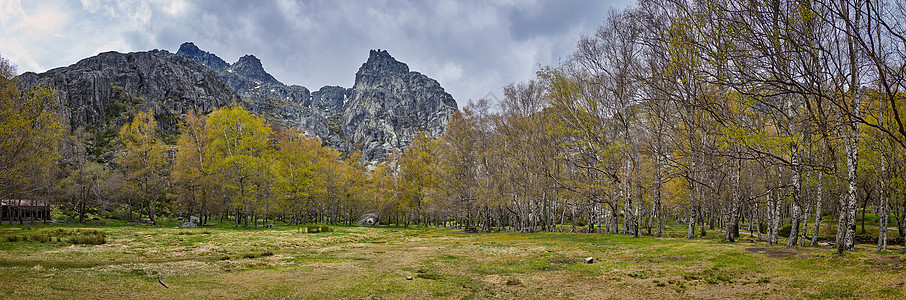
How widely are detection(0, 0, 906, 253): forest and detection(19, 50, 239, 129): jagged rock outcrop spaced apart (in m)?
84.5

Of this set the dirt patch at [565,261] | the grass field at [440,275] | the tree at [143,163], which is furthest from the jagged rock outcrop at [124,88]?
the dirt patch at [565,261]

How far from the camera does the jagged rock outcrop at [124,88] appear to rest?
411 ft

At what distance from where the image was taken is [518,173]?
40562 millimetres

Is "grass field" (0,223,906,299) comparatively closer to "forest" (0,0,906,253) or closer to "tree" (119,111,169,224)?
"forest" (0,0,906,253)

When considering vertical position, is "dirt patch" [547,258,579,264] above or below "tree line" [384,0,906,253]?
below

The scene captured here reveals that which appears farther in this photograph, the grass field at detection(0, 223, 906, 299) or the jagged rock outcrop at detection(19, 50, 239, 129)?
the jagged rock outcrop at detection(19, 50, 239, 129)

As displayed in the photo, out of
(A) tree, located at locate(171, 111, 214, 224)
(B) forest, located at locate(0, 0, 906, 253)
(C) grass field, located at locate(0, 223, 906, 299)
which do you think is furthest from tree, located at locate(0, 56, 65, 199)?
(A) tree, located at locate(171, 111, 214, 224)

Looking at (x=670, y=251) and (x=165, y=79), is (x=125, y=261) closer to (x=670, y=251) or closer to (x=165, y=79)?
(x=670, y=251)

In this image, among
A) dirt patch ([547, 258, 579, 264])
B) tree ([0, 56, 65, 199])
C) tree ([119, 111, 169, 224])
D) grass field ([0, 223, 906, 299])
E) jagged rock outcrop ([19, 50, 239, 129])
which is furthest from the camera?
jagged rock outcrop ([19, 50, 239, 129])

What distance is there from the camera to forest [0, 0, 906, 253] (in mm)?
12312

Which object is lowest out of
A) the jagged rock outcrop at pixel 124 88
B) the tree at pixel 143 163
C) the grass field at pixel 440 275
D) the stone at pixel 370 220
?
the stone at pixel 370 220

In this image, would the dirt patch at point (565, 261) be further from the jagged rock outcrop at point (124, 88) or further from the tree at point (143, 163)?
the jagged rock outcrop at point (124, 88)

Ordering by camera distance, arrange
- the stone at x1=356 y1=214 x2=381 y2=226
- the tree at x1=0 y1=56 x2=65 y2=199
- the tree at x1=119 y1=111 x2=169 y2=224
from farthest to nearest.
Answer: the stone at x1=356 y1=214 x2=381 y2=226 → the tree at x1=119 y1=111 x2=169 y2=224 → the tree at x1=0 y1=56 x2=65 y2=199

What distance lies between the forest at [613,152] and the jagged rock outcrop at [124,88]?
8453cm
